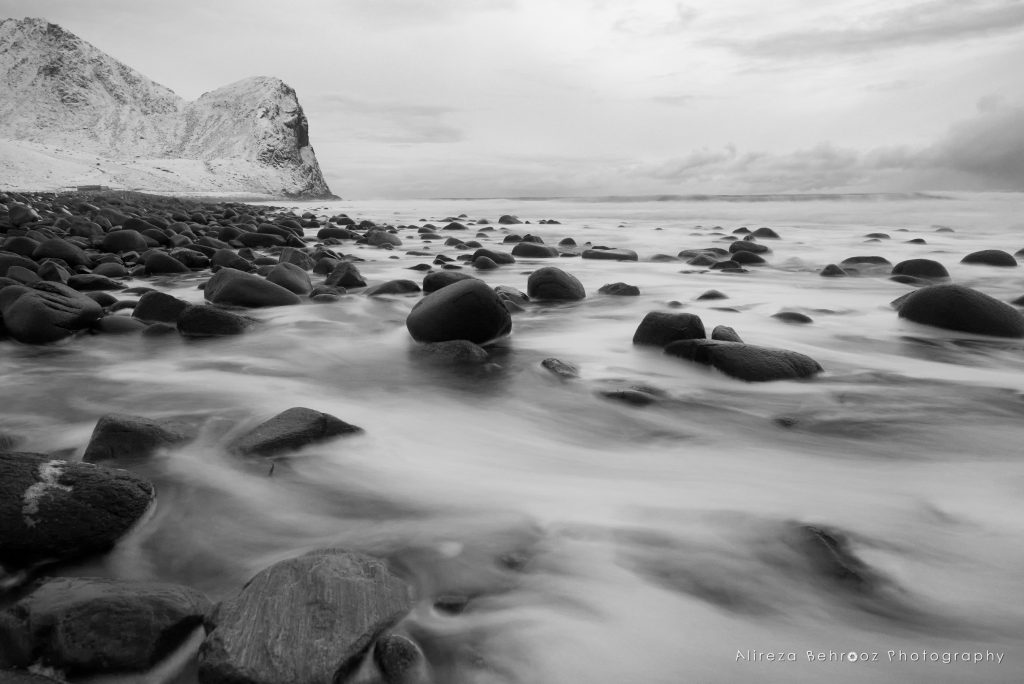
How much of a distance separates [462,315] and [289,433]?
120cm

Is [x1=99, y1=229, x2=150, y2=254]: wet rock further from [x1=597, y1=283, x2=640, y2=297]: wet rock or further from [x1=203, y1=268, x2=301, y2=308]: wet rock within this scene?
[x1=597, y1=283, x2=640, y2=297]: wet rock

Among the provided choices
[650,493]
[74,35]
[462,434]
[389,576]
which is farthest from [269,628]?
[74,35]

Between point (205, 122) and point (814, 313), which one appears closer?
point (814, 313)

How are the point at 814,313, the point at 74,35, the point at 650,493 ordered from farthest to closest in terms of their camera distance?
1. the point at 74,35
2. the point at 814,313
3. the point at 650,493

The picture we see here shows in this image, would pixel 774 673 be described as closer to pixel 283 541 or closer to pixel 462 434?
pixel 283 541

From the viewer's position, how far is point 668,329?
282 centimetres

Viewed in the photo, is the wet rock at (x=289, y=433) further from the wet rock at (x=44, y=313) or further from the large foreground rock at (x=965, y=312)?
the large foreground rock at (x=965, y=312)

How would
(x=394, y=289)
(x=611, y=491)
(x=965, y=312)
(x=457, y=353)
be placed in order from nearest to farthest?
(x=611, y=491) → (x=457, y=353) → (x=965, y=312) → (x=394, y=289)

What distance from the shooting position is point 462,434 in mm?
2031

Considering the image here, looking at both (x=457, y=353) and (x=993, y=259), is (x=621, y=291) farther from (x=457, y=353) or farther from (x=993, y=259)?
(x=993, y=259)

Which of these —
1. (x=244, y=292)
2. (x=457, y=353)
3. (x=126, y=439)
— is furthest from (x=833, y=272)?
(x=126, y=439)

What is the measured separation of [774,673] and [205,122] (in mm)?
117386

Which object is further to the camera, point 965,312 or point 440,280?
point 440,280

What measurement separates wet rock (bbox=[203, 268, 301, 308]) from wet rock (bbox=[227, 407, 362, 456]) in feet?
7.09
